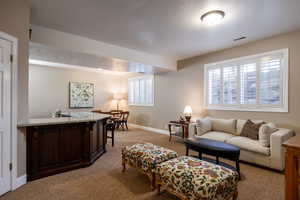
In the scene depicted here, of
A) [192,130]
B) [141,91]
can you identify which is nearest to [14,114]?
[192,130]

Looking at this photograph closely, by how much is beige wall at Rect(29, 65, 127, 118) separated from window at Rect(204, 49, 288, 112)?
15.2ft

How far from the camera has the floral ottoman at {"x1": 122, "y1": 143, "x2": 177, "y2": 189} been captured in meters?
2.18

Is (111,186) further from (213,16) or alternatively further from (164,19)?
(213,16)

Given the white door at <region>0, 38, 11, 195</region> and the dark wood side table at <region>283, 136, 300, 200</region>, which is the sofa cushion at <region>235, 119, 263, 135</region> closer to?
the dark wood side table at <region>283, 136, 300, 200</region>

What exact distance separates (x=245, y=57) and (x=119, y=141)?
4.16 metres

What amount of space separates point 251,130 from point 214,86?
1.60 m

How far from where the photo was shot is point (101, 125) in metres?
3.66

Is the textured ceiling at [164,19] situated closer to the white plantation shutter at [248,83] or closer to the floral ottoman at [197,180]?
the white plantation shutter at [248,83]

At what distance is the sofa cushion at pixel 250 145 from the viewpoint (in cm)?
284

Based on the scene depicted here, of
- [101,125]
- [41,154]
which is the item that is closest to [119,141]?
[101,125]

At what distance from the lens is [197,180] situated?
5.26 feet

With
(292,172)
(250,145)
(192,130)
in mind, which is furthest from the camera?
(192,130)

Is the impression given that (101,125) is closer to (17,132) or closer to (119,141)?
(119,141)

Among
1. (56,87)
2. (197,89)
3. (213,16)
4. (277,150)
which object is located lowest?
(277,150)
